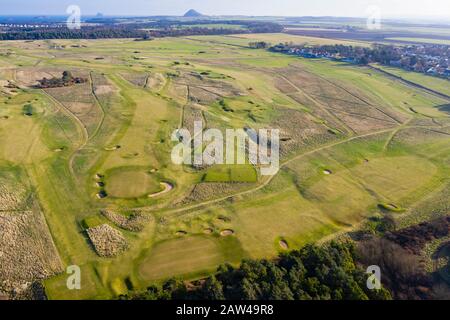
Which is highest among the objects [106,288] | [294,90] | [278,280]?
[294,90]

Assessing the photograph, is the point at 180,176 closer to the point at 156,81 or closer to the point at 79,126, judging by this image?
the point at 79,126

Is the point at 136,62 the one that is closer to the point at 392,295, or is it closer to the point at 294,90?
the point at 294,90

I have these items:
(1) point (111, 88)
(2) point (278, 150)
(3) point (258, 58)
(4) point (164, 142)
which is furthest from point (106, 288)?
(3) point (258, 58)

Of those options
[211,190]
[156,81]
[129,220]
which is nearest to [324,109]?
[156,81]

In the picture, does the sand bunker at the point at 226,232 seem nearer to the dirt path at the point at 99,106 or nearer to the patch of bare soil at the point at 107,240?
the patch of bare soil at the point at 107,240

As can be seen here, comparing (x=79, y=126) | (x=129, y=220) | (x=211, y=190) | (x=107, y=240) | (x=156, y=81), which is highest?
(x=156, y=81)
